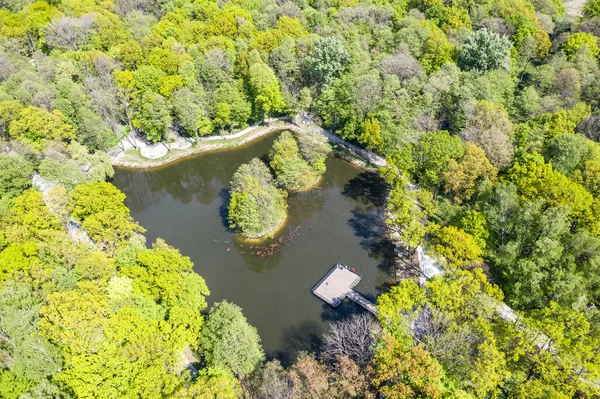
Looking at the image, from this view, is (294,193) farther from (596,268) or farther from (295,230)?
(596,268)

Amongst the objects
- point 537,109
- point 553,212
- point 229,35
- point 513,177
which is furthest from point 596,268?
point 229,35

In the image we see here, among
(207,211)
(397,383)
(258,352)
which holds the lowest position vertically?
(207,211)

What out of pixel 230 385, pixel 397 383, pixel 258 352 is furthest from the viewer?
pixel 258 352

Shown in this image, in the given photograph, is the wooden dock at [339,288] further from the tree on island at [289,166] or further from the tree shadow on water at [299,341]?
the tree on island at [289,166]

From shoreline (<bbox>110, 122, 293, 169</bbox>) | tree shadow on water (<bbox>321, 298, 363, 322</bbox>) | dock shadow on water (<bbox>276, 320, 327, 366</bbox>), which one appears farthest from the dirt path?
dock shadow on water (<bbox>276, 320, 327, 366</bbox>)

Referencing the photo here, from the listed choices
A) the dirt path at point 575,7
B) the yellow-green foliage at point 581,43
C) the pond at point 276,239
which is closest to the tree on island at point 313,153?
the pond at point 276,239

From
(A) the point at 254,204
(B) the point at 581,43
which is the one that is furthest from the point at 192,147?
(B) the point at 581,43
